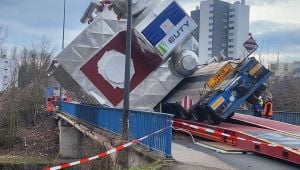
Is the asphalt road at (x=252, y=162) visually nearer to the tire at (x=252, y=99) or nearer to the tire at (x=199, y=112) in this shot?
the tire at (x=199, y=112)

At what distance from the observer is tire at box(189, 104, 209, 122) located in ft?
57.6

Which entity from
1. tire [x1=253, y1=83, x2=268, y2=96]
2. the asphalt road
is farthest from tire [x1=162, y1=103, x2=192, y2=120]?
the asphalt road

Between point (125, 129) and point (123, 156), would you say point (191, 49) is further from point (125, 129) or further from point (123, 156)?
point (123, 156)

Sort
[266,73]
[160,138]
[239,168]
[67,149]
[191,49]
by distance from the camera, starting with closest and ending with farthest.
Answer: [239,168], [160,138], [266,73], [191,49], [67,149]

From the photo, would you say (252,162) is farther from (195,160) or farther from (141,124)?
(141,124)

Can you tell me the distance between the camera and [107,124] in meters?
18.7

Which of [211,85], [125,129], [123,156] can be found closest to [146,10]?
[211,85]

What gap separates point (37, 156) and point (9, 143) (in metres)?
3.02

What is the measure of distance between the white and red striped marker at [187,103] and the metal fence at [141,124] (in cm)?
281

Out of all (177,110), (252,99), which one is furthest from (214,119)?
(177,110)

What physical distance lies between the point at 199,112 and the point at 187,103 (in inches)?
21.9

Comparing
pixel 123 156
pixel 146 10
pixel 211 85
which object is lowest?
pixel 123 156

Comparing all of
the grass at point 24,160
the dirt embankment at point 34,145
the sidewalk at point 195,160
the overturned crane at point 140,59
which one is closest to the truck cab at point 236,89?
the overturned crane at point 140,59

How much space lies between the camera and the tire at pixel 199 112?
17.6m
